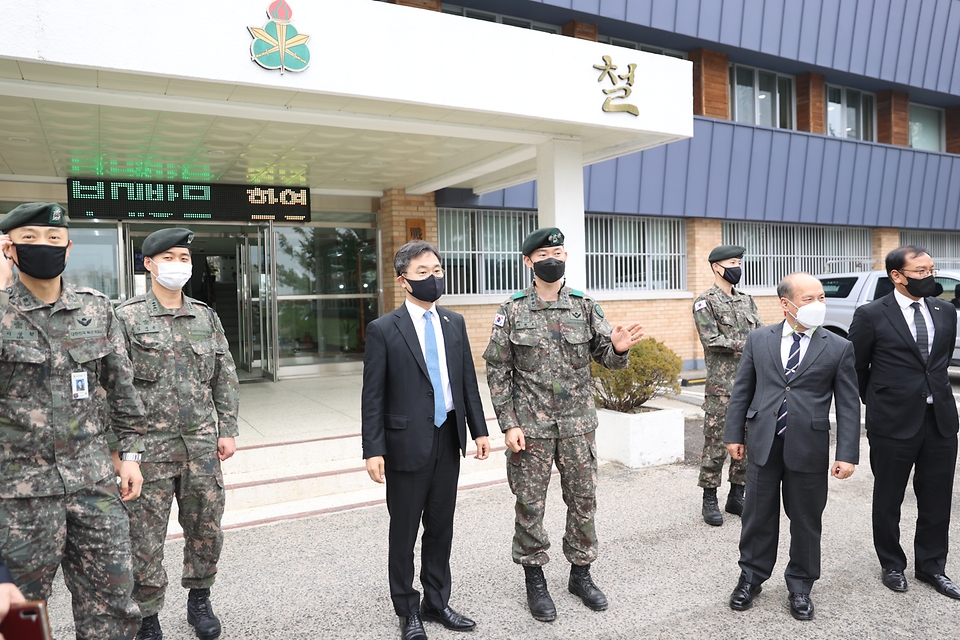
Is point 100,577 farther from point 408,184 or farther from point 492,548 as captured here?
point 408,184

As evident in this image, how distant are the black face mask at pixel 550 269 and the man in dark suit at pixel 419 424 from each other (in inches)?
23.3

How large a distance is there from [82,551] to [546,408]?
2.20 metres

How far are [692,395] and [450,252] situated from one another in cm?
460

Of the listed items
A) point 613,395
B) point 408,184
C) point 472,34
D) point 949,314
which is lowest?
point 613,395

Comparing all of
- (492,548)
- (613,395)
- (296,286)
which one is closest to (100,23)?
(492,548)

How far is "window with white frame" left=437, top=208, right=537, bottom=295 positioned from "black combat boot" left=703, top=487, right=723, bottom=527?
22.9 feet

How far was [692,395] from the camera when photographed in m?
10.0

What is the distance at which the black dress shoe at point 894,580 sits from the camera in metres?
3.66

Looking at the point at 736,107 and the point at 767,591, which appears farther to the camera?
the point at 736,107

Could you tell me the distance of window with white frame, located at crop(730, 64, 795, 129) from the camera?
13938 mm

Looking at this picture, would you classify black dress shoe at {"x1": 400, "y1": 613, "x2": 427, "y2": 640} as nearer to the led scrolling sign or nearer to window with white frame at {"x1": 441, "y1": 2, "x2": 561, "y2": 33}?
the led scrolling sign

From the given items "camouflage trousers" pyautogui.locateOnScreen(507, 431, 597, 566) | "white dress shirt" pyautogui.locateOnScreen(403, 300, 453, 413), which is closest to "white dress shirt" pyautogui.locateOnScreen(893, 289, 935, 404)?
"camouflage trousers" pyautogui.locateOnScreen(507, 431, 597, 566)

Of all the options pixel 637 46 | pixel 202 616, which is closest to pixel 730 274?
pixel 202 616

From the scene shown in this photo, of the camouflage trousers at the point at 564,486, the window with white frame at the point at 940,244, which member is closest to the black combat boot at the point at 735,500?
the camouflage trousers at the point at 564,486
